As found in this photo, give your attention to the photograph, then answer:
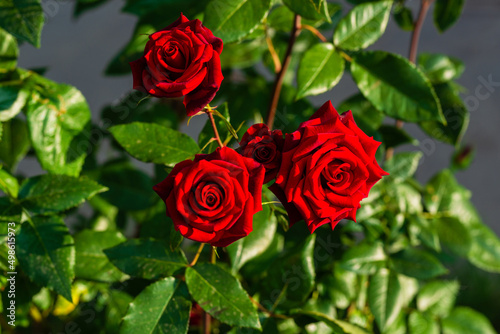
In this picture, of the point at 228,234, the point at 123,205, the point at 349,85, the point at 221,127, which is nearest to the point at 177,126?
the point at 123,205

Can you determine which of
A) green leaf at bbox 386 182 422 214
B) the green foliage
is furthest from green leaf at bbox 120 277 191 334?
green leaf at bbox 386 182 422 214

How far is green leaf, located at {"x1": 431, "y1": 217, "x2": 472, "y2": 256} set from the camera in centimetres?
83

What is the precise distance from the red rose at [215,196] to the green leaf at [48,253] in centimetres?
22

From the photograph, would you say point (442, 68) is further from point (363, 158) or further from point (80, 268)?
point (80, 268)

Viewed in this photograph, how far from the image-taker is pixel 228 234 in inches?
16.2

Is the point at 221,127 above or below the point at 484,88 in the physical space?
above

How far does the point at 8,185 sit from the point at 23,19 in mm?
202

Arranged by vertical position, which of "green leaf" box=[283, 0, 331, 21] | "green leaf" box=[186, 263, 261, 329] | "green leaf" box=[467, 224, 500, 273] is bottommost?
"green leaf" box=[467, 224, 500, 273]

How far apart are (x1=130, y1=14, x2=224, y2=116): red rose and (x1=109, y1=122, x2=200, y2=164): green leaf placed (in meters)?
0.11

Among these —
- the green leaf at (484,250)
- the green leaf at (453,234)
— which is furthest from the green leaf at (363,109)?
the green leaf at (484,250)

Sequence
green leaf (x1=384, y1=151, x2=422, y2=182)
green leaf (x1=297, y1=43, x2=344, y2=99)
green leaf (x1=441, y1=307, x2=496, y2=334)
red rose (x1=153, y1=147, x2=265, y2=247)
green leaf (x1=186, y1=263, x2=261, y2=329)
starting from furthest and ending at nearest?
green leaf (x1=441, y1=307, x2=496, y2=334) < green leaf (x1=384, y1=151, x2=422, y2=182) < green leaf (x1=297, y1=43, x2=344, y2=99) < green leaf (x1=186, y1=263, x2=261, y2=329) < red rose (x1=153, y1=147, x2=265, y2=247)

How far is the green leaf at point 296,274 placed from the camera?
2.01ft

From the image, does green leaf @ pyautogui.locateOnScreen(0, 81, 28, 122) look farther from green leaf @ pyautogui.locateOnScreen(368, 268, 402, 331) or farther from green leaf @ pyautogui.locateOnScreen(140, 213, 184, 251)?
green leaf @ pyautogui.locateOnScreen(368, 268, 402, 331)

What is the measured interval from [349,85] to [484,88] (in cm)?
67
